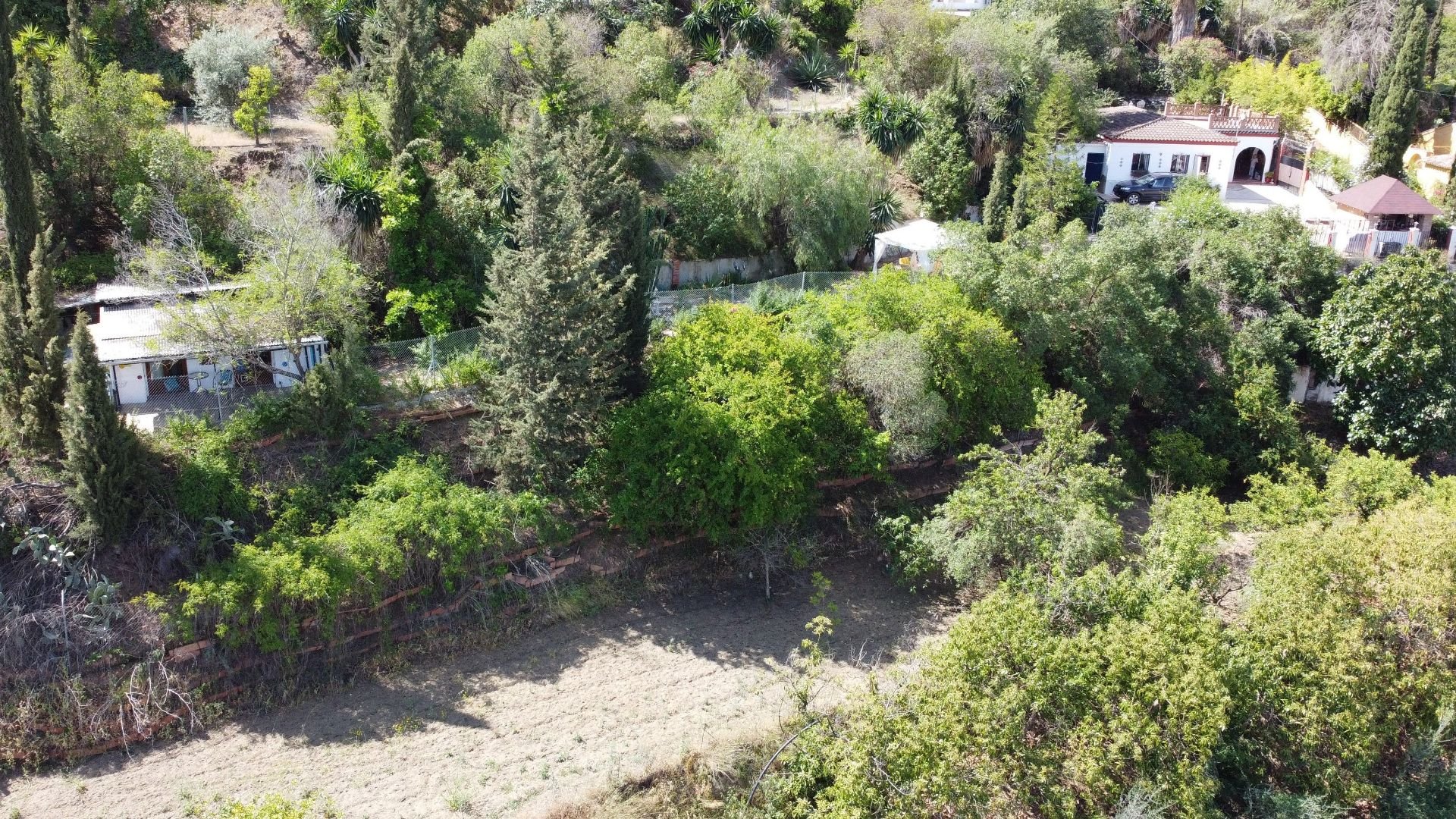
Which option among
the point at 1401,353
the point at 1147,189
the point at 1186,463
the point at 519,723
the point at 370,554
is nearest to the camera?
the point at 519,723

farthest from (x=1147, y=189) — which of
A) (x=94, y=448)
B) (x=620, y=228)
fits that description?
(x=94, y=448)

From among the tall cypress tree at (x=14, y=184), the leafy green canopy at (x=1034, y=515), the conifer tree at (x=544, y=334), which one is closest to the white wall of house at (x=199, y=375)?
the tall cypress tree at (x=14, y=184)

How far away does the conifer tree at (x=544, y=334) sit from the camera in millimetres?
22406

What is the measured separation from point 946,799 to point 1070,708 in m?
3.02

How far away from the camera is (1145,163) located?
40719 millimetres

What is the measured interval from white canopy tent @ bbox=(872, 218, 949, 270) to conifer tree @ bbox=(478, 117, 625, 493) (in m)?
11.8

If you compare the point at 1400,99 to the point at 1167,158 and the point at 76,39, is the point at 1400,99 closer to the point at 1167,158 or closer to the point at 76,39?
the point at 1167,158

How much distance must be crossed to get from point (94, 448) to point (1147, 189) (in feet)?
115

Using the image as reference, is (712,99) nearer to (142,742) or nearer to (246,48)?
(246,48)

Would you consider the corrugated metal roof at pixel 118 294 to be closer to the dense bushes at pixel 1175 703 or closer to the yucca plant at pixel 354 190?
the yucca plant at pixel 354 190

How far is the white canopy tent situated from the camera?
3177 centimetres

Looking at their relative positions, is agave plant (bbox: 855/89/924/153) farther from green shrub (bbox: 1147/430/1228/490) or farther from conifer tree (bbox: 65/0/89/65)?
conifer tree (bbox: 65/0/89/65)

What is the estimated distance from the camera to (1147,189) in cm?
3941

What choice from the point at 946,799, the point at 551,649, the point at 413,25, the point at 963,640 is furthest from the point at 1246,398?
the point at 413,25
